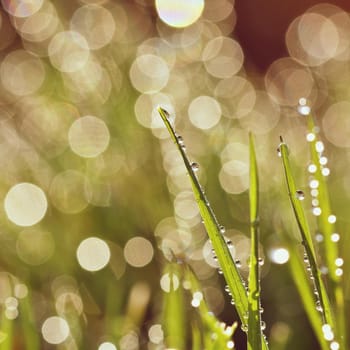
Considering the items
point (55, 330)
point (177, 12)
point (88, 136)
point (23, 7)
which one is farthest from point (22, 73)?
point (55, 330)

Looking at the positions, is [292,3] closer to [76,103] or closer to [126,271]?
[76,103]

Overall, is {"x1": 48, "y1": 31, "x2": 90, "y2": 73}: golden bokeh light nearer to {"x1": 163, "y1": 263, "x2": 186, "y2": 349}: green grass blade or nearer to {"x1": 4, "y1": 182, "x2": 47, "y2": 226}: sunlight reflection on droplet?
{"x1": 4, "y1": 182, "x2": 47, "y2": 226}: sunlight reflection on droplet

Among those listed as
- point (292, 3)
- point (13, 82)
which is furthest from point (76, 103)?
point (292, 3)

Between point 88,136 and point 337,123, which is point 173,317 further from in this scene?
point 337,123

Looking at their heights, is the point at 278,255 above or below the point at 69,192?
below

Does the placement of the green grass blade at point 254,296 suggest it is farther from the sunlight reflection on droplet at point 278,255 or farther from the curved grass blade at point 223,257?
the sunlight reflection on droplet at point 278,255
